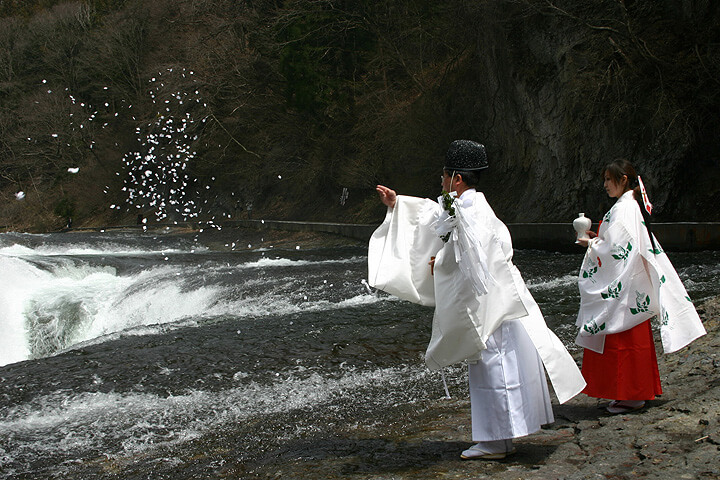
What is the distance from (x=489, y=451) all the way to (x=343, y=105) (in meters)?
25.3

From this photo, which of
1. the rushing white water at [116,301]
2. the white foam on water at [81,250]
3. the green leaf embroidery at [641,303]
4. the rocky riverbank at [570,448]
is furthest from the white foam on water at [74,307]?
the white foam on water at [81,250]

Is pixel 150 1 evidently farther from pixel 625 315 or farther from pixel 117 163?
pixel 625 315

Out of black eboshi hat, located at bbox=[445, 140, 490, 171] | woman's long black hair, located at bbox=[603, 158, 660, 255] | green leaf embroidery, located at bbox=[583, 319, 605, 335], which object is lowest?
green leaf embroidery, located at bbox=[583, 319, 605, 335]

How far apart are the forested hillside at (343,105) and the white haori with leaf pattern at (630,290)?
11.1m

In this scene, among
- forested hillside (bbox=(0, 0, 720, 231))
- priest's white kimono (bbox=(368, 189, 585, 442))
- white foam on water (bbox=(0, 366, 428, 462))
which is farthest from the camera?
forested hillside (bbox=(0, 0, 720, 231))

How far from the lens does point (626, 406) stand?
4660 mm

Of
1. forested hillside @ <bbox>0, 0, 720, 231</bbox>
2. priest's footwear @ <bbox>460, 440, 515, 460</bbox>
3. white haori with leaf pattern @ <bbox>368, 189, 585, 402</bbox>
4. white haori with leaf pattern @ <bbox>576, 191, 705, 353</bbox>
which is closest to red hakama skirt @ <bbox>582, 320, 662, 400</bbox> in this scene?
white haori with leaf pattern @ <bbox>576, 191, 705, 353</bbox>

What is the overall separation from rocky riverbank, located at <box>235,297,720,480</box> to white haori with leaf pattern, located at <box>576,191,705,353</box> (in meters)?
0.48

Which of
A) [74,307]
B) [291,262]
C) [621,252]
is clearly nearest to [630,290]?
A: [621,252]

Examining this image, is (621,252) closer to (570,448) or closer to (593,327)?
(593,327)

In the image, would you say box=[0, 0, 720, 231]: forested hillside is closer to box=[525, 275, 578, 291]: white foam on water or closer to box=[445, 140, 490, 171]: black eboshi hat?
box=[525, 275, 578, 291]: white foam on water

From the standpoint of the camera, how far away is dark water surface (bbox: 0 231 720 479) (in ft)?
16.8

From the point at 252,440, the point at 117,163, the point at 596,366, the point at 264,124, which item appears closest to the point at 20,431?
the point at 252,440

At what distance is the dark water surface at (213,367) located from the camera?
16.8 feet
